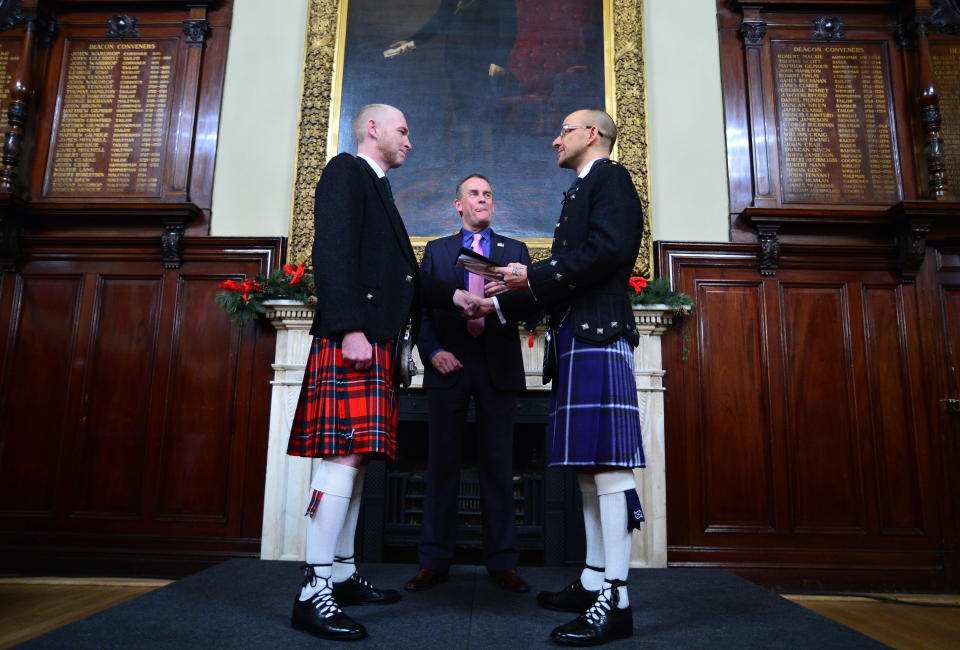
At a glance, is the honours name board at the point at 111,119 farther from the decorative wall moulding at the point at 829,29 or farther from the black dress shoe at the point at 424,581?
the decorative wall moulding at the point at 829,29

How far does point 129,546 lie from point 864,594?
4238 millimetres

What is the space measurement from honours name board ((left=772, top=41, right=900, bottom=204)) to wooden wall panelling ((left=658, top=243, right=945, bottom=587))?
50cm

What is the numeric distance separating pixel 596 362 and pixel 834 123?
330cm

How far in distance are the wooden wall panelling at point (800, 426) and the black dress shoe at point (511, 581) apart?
61.2 inches

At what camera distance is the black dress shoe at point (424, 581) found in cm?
240

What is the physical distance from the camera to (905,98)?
163 inches

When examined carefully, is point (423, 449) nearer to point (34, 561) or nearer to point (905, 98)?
point (34, 561)

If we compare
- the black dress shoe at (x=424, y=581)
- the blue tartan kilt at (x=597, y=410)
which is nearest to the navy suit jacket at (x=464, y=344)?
the blue tartan kilt at (x=597, y=410)

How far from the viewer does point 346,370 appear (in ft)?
6.44

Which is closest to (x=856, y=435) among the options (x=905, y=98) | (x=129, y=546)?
(x=905, y=98)

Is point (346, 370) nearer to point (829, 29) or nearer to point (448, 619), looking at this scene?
point (448, 619)

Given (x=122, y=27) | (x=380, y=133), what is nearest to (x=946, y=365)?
(x=380, y=133)

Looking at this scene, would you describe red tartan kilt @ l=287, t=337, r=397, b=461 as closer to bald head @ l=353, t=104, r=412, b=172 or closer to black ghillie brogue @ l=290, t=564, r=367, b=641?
black ghillie brogue @ l=290, t=564, r=367, b=641

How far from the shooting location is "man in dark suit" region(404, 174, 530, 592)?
2547mm
